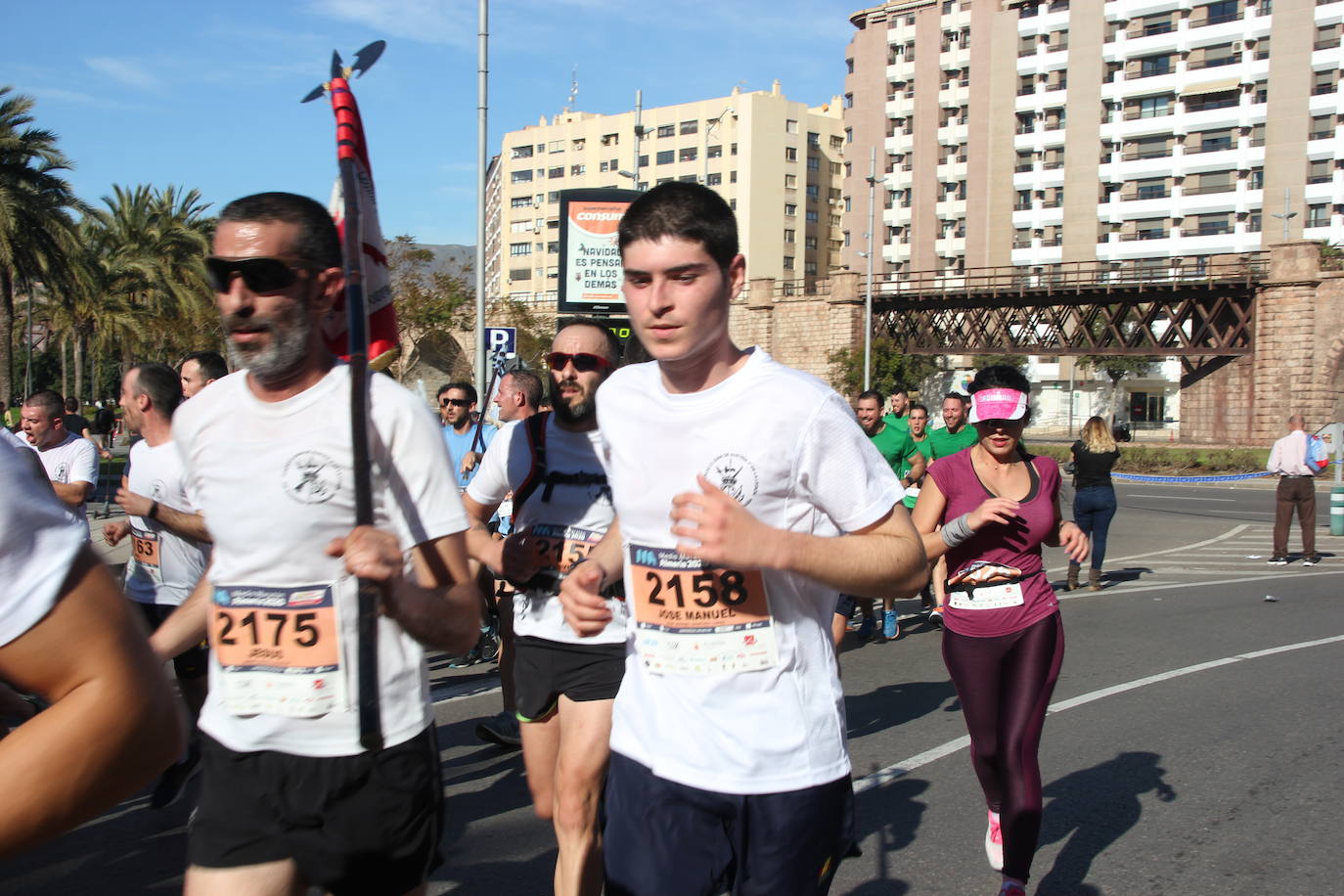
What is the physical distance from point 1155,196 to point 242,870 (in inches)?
3293

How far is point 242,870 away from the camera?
247cm

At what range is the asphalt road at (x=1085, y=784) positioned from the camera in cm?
475

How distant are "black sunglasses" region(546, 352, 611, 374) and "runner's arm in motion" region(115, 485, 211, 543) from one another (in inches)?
68.0

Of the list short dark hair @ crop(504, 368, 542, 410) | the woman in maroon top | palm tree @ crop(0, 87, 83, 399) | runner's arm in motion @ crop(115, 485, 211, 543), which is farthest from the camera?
palm tree @ crop(0, 87, 83, 399)

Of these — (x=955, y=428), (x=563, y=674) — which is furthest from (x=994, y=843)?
(x=955, y=428)

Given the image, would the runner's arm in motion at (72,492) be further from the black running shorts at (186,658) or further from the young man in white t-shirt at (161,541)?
the black running shorts at (186,658)

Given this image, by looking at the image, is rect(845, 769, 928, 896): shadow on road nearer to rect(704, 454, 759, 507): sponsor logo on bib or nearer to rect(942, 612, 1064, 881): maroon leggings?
rect(942, 612, 1064, 881): maroon leggings

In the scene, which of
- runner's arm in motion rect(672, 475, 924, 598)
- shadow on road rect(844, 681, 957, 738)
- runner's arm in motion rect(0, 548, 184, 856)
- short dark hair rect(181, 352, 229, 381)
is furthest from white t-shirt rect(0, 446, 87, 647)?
shadow on road rect(844, 681, 957, 738)

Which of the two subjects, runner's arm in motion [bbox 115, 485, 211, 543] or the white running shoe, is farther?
runner's arm in motion [bbox 115, 485, 211, 543]

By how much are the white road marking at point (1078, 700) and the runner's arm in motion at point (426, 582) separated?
11.4 feet

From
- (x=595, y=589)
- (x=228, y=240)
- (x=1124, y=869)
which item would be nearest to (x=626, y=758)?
(x=595, y=589)

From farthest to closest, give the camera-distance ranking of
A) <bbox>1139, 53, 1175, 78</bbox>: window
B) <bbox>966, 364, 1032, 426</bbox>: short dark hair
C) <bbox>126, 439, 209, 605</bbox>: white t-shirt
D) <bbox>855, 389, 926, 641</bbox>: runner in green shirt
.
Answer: <bbox>1139, 53, 1175, 78</bbox>: window
<bbox>855, 389, 926, 641</bbox>: runner in green shirt
<bbox>126, 439, 209, 605</bbox>: white t-shirt
<bbox>966, 364, 1032, 426</bbox>: short dark hair

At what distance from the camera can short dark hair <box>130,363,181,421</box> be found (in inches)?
227

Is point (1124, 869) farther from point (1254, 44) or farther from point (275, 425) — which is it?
point (1254, 44)
